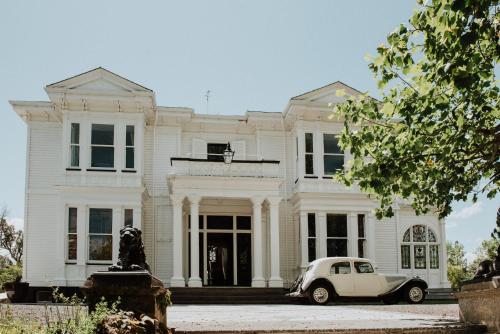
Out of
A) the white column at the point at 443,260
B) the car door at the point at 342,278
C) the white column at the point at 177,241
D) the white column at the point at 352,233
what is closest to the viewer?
the car door at the point at 342,278

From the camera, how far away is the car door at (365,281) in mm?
21266

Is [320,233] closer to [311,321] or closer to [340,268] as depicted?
[340,268]

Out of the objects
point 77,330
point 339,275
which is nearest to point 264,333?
point 77,330

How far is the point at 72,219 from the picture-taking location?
24625 mm

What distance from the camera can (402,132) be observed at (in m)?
10.8

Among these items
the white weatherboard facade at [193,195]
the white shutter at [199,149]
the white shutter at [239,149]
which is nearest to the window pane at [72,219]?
the white weatherboard facade at [193,195]

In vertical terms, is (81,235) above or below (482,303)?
above

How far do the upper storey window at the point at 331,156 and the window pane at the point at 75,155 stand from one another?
33.8ft

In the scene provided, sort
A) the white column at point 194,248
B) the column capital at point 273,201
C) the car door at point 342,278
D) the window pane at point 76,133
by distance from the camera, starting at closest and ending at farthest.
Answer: the car door at point 342,278, the white column at point 194,248, the column capital at point 273,201, the window pane at point 76,133

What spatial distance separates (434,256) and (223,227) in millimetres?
9577

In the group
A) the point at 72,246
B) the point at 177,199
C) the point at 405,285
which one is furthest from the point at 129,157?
the point at 405,285

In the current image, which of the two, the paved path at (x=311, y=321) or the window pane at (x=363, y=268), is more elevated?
A: the window pane at (x=363, y=268)

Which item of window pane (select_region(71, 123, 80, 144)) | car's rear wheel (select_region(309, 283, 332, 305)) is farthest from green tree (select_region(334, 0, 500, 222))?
window pane (select_region(71, 123, 80, 144))

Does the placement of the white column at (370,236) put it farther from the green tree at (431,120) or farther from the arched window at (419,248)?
the green tree at (431,120)
